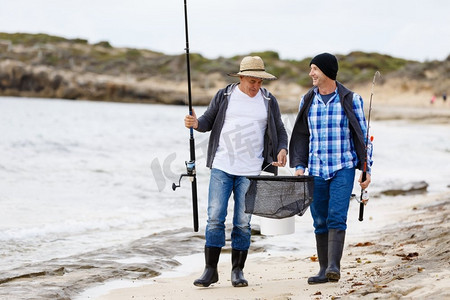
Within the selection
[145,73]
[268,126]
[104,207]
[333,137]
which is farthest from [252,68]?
[145,73]

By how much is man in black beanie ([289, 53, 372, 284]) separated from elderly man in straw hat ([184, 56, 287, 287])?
29 cm

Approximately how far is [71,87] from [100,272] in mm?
67872

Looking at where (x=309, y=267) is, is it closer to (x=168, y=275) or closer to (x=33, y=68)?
(x=168, y=275)

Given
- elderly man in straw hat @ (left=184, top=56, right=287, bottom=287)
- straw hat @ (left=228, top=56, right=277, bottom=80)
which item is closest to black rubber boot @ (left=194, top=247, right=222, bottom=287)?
elderly man in straw hat @ (left=184, top=56, right=287, bottom=287)

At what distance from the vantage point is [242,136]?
16.5ft

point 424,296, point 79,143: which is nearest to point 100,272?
point 424,296

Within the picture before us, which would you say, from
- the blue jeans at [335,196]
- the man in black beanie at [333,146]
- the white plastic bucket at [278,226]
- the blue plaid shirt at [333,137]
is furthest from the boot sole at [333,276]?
the white plastic bucket at [278,226]

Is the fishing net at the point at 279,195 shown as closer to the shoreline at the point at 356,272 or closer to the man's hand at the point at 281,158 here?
the man's hand at the point at 281,158

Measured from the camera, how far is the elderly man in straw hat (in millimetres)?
4977

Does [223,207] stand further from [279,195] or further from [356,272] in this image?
[356,272]

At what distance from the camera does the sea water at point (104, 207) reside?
6070 mm

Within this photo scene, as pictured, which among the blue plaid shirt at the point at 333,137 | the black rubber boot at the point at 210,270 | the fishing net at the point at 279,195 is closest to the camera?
the fishing net at the point at 279,195

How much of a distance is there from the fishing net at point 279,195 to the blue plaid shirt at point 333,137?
0.17 meters

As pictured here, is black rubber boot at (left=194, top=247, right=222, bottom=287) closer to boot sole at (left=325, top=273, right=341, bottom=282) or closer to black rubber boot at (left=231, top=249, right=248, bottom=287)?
black rubber boot at (left=231, top=249, right=248, bottom=287)
